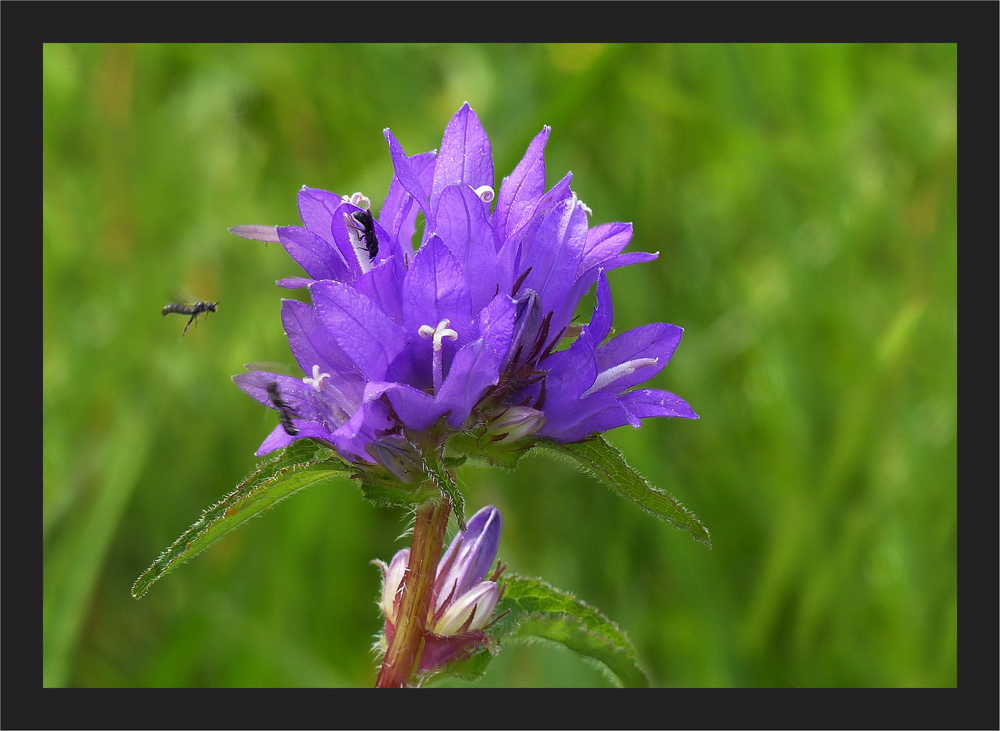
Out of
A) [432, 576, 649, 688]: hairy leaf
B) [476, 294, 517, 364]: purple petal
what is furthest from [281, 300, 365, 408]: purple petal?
[432, 576, 649, 688]: hairy leaf

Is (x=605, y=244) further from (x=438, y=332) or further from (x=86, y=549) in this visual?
(x=86, y=549)

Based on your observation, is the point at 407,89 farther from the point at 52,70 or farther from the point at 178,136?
the point at 52,70

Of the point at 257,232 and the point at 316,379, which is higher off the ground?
the point at 257,232

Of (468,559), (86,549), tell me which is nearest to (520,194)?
(468,559)

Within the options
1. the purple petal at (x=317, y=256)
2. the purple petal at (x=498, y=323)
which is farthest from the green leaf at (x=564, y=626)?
the purple petal at (x=317, y=256)

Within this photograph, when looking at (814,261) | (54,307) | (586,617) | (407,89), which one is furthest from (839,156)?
(54,307)

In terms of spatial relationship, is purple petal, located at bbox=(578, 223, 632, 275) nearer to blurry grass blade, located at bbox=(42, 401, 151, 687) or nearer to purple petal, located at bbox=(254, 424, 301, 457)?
purple petal, located at bbox=(254, 424, 301, 457)

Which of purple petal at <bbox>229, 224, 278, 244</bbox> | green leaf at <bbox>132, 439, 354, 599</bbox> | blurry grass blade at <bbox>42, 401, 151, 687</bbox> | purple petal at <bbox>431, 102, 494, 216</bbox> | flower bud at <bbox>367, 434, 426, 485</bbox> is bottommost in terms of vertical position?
blurry grass blade at <bbox>42, 401, 151, 687</bbox>
